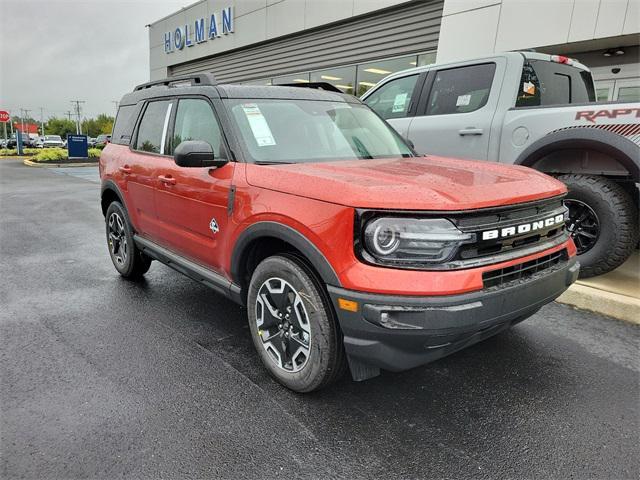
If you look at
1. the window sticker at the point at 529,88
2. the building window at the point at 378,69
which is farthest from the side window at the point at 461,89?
the building window at the point at 378,69

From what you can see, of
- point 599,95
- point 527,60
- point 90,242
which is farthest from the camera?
point 599,95

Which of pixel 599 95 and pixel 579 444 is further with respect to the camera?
pixel 599 95

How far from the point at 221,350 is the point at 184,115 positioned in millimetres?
1900

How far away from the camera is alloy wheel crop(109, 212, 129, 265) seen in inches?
186

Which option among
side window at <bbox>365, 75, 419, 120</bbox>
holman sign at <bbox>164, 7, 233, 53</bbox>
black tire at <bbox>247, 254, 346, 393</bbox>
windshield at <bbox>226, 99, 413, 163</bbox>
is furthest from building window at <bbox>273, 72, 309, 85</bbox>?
black tire at <bbox>247, 254, 346, 393</bbox>

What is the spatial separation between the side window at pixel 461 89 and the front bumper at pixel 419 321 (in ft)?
10.5

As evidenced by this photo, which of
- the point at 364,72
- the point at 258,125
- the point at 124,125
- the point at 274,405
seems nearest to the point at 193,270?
the point at 258,125

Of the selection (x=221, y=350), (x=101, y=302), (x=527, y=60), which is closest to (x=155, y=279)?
(x=101, y=302)

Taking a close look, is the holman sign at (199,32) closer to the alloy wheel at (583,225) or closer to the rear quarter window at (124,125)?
the rear quarter window at (124,125)

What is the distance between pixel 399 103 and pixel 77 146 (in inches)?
901

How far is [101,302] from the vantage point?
4.16 metres

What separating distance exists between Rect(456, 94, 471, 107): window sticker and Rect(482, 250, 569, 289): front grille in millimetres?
2828

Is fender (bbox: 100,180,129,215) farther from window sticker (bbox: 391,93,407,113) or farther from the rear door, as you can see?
window sticker (bbox: 391,93,407,113)

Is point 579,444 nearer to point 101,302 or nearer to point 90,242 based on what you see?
point 101,302
